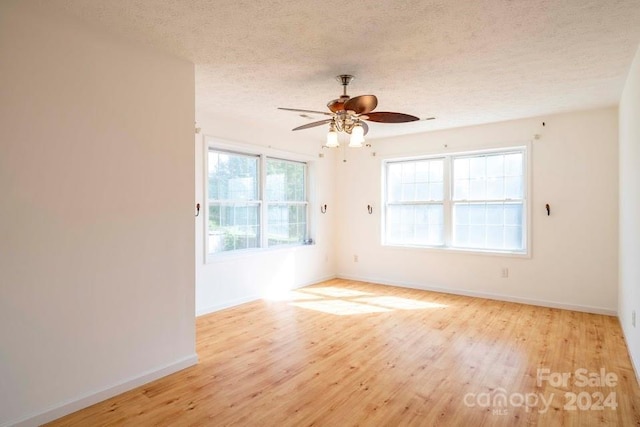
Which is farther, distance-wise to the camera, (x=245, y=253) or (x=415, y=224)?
(x=415, y=224)

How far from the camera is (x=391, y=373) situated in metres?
2.78

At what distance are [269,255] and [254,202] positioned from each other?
0.80m

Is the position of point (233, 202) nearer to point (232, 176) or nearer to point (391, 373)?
point (232, 176)

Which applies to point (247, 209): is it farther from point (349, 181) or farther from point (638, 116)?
point (638, 116)

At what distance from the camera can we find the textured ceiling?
2.08 metres

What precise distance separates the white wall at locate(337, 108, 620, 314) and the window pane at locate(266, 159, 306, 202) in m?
1.79

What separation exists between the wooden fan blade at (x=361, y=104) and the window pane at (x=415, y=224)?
3.11m

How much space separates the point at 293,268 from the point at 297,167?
1621 millimetres

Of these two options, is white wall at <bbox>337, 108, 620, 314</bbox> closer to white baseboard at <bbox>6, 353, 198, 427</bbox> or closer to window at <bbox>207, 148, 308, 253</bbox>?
window at <bbox>207, 148, 308, 253</bbox>

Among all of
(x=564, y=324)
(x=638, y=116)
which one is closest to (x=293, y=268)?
(x=564, y=324)

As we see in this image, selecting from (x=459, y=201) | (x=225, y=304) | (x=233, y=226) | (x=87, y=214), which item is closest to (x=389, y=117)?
(x=87, y=214)

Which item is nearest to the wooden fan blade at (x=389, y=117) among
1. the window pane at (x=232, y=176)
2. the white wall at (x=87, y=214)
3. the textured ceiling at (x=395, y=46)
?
the textured ceiling at (x=395, y=46)

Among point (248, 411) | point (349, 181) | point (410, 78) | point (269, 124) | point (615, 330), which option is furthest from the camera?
point (349, 181)

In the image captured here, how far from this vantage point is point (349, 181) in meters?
6.30
